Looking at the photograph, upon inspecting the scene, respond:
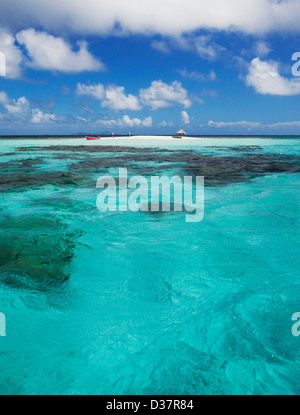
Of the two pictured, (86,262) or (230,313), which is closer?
(230,313)

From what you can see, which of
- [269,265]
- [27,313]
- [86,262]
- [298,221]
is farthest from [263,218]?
[27,313]

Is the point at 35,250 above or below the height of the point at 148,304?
above

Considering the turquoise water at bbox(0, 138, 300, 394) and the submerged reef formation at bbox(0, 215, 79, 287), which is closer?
the turquoise water at bbox(0, 138, 300, 394)

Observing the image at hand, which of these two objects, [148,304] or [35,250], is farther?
[35,250]

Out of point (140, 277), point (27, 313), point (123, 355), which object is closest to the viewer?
point (123, 355)

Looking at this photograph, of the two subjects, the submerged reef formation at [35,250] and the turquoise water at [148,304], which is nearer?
the turquoise water at [148,304]
